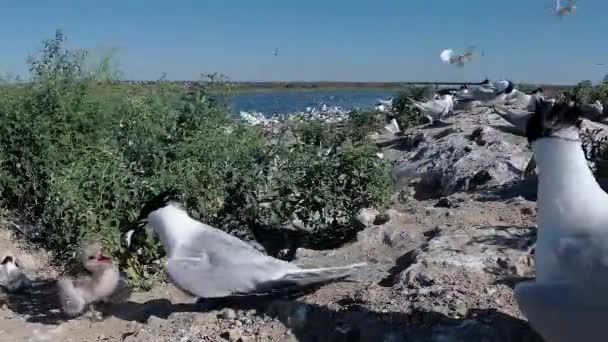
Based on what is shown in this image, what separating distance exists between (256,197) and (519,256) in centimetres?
230

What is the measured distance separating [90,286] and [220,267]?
895 millimetres

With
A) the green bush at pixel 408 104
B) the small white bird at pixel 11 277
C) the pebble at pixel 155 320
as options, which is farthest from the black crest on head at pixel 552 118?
the green bush at pixel 408 104

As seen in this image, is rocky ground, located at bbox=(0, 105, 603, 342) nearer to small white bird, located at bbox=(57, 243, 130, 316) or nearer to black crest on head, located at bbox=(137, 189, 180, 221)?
small white bird, located at bbox=(57, 243, 130, 316)

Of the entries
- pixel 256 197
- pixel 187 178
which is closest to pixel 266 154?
pixel 256 197

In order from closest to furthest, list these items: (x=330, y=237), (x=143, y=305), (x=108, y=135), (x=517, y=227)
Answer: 1. (x=143, y=305)
2. (x=517, y=227)
3. (x=330, y=237)
4. (x=108, y=135)

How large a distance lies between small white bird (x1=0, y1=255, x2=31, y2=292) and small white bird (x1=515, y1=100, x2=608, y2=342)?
381 centimetres

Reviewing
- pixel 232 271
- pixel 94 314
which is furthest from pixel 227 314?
pixel 94 314

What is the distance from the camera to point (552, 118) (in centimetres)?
345

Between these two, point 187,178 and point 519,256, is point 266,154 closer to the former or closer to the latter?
point 187,178

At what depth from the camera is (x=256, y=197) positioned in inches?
235

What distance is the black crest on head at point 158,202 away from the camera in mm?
5121

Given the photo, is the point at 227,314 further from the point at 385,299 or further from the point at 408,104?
the point at 408,104

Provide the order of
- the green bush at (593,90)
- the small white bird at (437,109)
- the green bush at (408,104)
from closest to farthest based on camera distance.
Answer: the green bush at (593,90) → the small white bird at (437,109) → the green bush at (408,104)

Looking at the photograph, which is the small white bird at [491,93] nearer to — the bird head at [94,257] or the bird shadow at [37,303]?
the bird shadow at [37,303]
